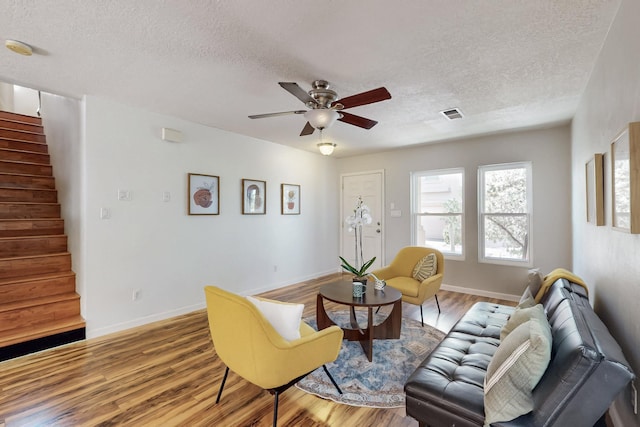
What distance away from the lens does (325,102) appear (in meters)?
2.65

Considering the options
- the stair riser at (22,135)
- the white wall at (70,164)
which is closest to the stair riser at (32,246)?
the white wall at (70,164)

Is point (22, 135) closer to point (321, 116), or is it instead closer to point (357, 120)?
point (321, 116)

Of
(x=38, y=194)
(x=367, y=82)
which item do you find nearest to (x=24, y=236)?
(x=38, y=194)

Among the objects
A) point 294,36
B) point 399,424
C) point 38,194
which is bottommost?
point 399,424

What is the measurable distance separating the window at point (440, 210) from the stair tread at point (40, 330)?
15.8 feet

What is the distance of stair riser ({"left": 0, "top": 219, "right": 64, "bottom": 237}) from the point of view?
3.56m

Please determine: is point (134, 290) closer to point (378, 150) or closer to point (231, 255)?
point (231, 255)

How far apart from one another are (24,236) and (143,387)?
2.80 meters

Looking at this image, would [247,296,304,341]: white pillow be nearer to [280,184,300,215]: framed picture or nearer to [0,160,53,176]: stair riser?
[280,184,300,215]: framed picture

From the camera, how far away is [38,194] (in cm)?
404

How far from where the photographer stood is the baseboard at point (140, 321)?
312cm

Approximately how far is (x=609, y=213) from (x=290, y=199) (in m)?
4.17

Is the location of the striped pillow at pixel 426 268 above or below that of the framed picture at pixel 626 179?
below

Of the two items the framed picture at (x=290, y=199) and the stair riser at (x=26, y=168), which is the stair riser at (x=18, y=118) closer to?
the stair riser at (x=26, y=168)
